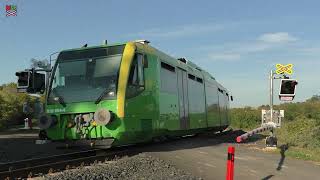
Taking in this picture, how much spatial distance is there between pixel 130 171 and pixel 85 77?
4703mm

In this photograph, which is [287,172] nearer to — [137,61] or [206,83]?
[137,61]

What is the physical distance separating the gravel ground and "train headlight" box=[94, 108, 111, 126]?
4.50 ft

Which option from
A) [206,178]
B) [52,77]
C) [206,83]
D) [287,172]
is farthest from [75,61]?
[206,83]

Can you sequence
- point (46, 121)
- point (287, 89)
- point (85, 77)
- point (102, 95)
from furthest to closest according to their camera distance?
point (287, 89) < point (85, 77) < point (46, 121) < point (102, 95)

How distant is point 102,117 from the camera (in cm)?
1408

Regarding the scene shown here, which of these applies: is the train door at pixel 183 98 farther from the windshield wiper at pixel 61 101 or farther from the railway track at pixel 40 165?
the windshield wiper at pixel 61 101

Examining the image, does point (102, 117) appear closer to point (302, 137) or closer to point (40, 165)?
point (40, 165)

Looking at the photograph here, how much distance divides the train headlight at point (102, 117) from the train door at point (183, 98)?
666cm

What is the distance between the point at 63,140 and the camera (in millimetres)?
15008

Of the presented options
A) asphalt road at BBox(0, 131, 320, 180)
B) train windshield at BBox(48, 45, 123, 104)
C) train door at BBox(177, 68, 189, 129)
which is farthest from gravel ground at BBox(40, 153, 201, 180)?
train door at BBox(177, 68, 189, 129)

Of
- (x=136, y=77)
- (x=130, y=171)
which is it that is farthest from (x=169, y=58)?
(x=130, y=171)

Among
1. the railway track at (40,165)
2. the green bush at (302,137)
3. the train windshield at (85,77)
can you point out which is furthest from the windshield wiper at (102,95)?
the green bush at (302,137)

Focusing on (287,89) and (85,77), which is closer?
(85,77)

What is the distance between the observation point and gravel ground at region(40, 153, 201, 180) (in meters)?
10.2
